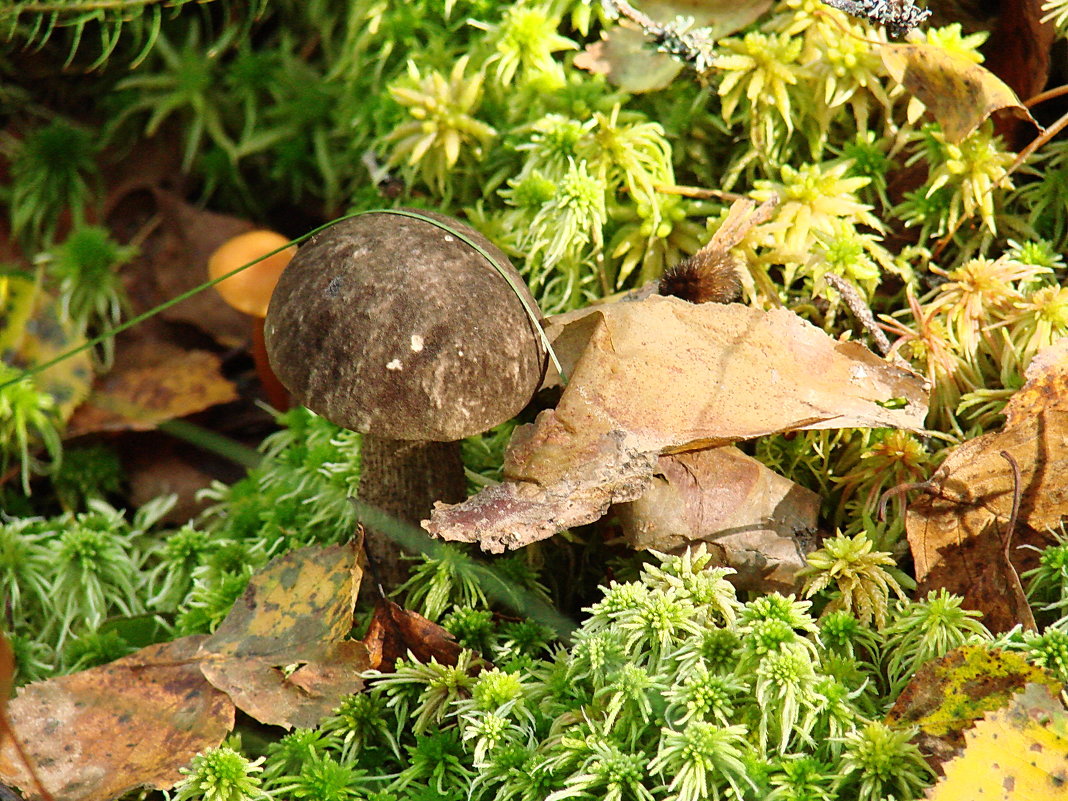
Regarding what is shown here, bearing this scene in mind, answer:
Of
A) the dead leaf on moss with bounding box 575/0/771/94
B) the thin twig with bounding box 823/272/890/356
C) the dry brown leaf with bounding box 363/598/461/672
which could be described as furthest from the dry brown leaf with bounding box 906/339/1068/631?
the dead leaf on moss with bounding box 575/0/771/94

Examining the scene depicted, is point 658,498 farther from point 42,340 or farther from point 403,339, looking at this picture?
point 42,340

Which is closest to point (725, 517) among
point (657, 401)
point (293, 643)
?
point (657, 401)

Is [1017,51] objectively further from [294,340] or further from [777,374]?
[294,340]

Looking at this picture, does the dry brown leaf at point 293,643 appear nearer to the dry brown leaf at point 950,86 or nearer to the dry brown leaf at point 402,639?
the dry brown leaf at point 402,639

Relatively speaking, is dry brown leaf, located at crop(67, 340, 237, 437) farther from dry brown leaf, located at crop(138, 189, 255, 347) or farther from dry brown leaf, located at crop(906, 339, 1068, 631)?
dry brown leaf, located at crop(906, 339, 1068, 631)

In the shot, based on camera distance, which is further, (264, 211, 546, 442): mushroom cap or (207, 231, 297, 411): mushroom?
(207, 231, 297, 411): mushroom

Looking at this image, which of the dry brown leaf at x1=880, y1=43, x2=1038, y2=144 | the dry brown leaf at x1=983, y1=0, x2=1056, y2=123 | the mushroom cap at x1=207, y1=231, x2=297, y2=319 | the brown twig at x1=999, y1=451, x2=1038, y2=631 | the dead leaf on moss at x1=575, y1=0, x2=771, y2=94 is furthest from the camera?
the mushroom cap at x1=207, y1=231, x2=297, y2=319
